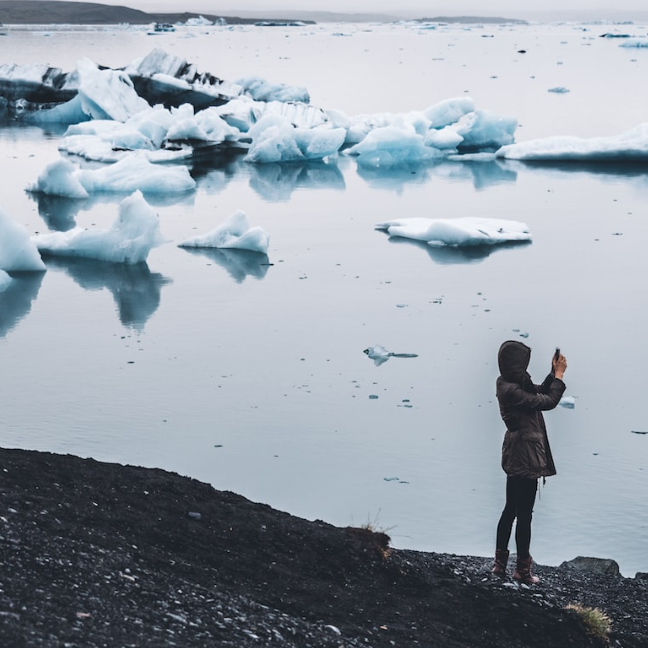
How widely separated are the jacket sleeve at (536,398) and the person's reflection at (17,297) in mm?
7359

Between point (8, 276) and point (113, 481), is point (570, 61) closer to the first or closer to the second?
point (8, 276)

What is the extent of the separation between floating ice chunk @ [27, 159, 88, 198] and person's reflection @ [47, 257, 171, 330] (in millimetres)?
4238

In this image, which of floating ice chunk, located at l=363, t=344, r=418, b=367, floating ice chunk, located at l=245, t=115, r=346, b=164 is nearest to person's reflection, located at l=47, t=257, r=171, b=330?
floating ice chunk, located at l=363, t=344, r=418, b=367

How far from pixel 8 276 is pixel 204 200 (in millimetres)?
6794

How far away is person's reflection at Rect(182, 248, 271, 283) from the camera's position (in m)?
13.5

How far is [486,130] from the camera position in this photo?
83.5 feet

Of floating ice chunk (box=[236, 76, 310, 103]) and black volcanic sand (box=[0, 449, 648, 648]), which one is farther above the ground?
floating ice chunk (box=[236, 76, 310, 103])

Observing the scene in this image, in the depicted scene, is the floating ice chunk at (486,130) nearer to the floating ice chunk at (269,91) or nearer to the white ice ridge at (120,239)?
the floating ice chunk at (269,91)

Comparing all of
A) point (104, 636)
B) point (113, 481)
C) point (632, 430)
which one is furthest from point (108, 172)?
point (104, 636)

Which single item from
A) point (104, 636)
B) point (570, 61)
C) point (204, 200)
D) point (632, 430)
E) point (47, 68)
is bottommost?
point (104, 636)

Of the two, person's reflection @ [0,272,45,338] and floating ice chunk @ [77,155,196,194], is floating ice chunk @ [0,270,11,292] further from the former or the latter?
floating ice chunk @ [77,155,196,194]

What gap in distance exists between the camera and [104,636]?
146 inches

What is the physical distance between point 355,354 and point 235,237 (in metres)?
5.11

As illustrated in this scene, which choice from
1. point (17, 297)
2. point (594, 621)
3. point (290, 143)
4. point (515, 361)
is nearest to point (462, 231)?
point (17, 297)
